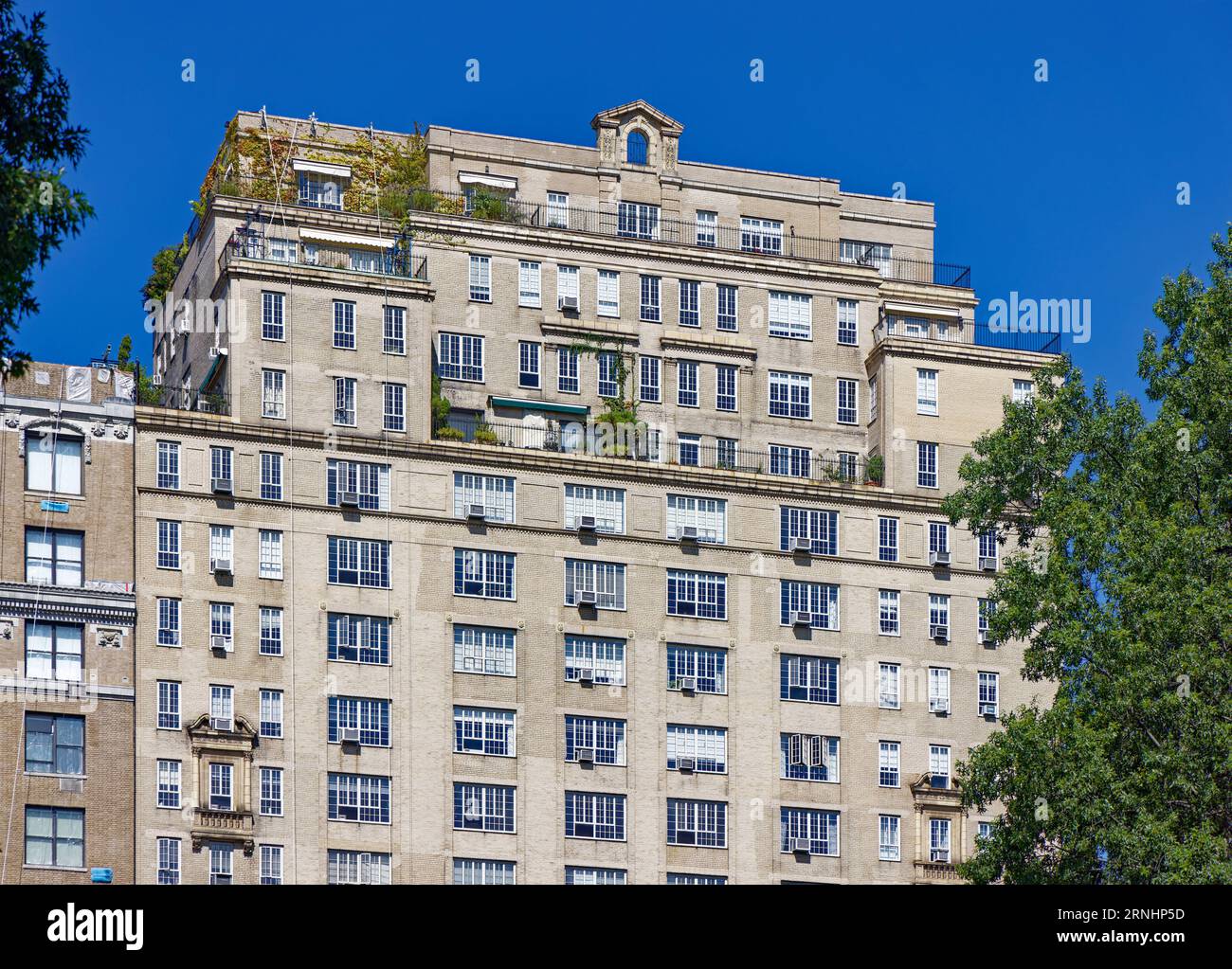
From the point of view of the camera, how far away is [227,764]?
9594 cm

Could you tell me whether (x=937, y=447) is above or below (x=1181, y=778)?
above

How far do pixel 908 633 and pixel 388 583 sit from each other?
2492 centimetres

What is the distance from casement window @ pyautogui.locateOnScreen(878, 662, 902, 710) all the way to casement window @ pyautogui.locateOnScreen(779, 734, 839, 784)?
3768mm

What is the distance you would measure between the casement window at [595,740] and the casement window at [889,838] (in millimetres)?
12411

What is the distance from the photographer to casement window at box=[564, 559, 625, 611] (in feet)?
341

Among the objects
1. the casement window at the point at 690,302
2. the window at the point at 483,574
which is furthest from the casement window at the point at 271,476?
the casement window at the point at 690,302

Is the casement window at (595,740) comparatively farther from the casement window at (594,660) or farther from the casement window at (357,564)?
the casement window at (357,564)

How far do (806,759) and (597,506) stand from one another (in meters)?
15.0

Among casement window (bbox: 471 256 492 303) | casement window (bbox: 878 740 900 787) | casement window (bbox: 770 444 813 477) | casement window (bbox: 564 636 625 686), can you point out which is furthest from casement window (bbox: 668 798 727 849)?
casement window (bbox: 471 256 492 303)

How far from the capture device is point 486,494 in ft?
342

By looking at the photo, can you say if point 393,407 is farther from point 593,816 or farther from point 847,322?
point 847,322

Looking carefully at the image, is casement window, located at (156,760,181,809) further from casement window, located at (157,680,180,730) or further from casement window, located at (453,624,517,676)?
casement window, located at (453,624,517,676)
